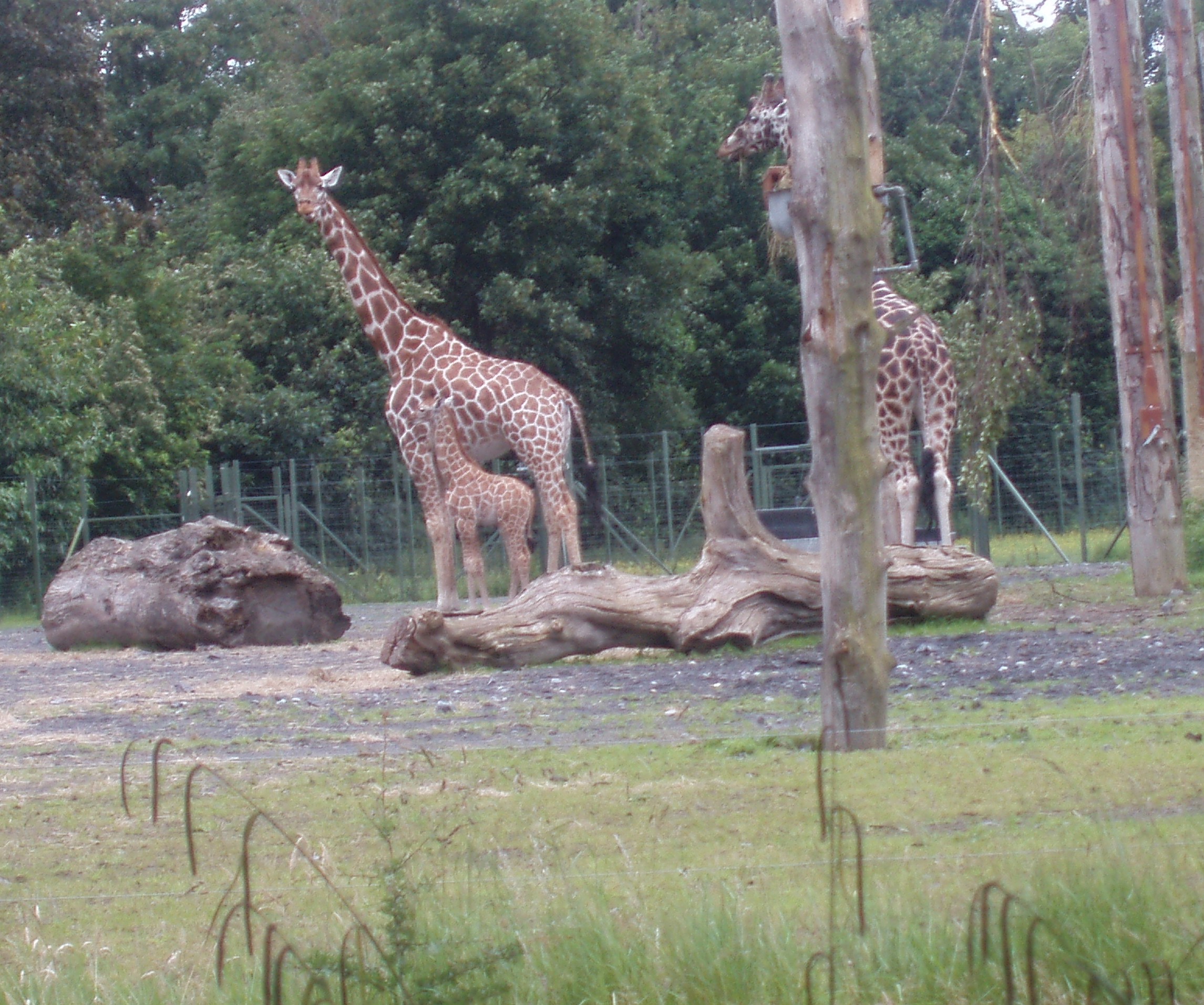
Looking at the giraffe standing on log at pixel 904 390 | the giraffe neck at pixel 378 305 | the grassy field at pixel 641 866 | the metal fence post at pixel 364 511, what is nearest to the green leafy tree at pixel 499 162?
the metal fence post at pixel 364 511

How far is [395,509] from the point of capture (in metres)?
20.4

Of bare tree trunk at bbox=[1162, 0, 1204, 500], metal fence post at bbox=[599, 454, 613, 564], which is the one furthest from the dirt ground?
metal fence post at bbox=[599, 454, 613, 564]

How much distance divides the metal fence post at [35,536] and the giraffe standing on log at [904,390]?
10.5m

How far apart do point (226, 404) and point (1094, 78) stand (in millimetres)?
15117

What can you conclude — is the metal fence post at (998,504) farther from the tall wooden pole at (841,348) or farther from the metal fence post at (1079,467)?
the tall wooden pole at (841,348)

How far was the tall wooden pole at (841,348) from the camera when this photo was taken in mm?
6004

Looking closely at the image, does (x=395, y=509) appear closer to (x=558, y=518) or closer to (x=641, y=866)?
(x=558, y=518)

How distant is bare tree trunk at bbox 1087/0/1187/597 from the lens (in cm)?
1154

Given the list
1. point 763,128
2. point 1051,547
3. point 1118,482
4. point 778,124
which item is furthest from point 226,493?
point 1118,482

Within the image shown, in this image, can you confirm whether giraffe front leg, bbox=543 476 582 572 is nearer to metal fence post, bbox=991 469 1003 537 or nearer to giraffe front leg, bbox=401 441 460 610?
giraffe front leg, bbox=401 441 460 610

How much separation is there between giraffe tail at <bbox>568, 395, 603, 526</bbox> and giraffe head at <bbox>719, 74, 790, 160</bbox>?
105 inches

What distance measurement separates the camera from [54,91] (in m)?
25.2

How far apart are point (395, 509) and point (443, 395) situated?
6.67m

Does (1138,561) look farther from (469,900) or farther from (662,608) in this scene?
(469,900)
